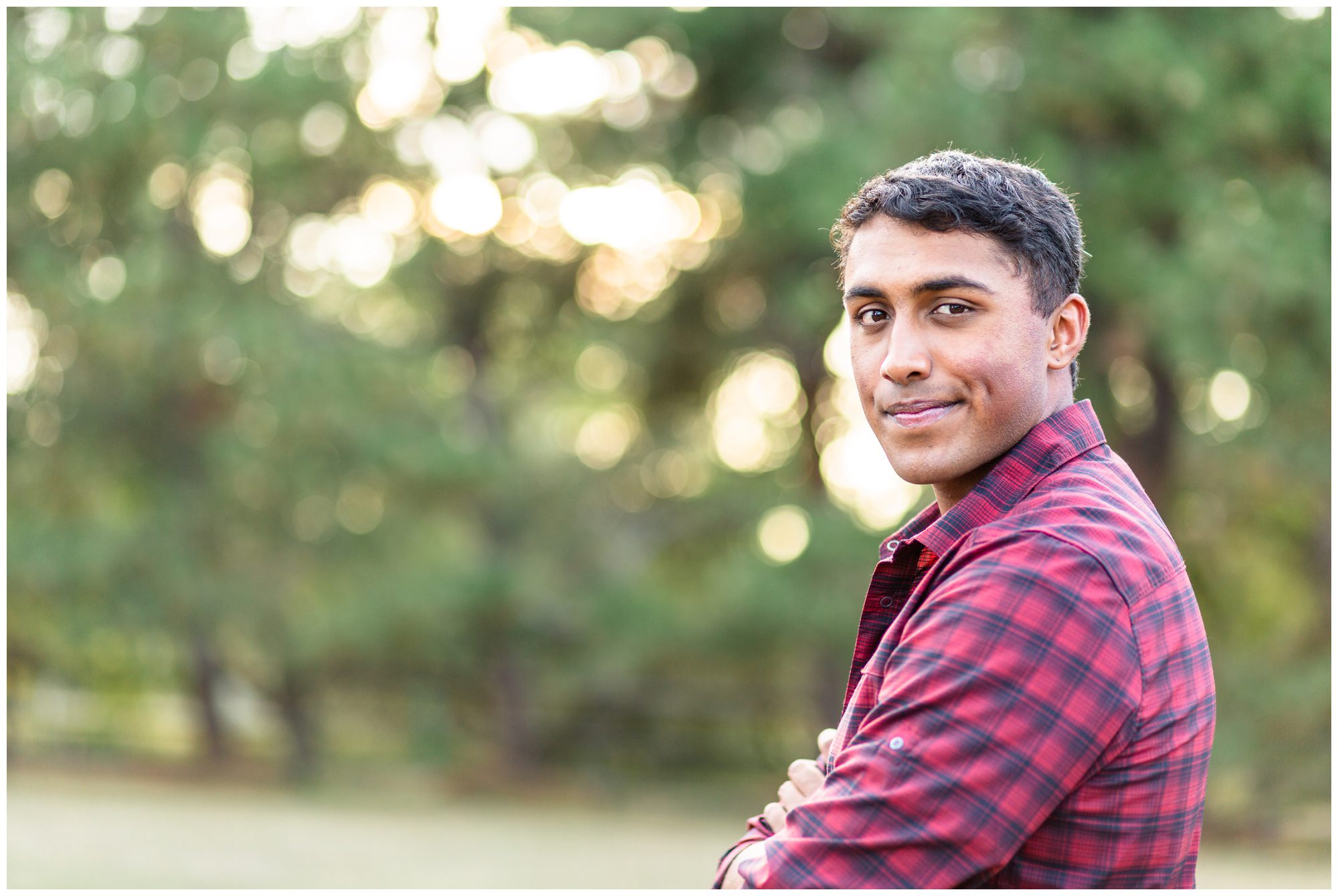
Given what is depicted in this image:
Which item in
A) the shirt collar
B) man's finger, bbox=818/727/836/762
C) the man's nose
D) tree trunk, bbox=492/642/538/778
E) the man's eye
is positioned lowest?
man's finger, bbox=818/727/836/762

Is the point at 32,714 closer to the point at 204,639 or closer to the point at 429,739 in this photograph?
the point at 204,639

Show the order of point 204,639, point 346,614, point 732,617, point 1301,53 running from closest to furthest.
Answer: point 1301,53, point 732,617, point 346,614, point 204,639

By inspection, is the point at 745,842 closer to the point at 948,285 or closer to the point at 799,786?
the point at 799,786

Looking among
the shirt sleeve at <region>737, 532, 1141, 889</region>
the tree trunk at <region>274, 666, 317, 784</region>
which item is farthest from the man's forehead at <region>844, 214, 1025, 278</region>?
the tree trunk at <region>274, 666, 317, 784</region>

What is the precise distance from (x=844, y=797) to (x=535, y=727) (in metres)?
14.7

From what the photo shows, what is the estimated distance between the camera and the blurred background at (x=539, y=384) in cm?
952

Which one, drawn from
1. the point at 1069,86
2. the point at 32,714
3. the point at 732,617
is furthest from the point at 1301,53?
the point at 32,714

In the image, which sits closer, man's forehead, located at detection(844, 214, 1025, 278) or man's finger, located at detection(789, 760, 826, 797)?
man's forehead, located at detection(844, 214, 1025, 278)

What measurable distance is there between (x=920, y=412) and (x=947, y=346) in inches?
3.4

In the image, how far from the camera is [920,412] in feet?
5.10

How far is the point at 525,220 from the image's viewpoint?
570 inches

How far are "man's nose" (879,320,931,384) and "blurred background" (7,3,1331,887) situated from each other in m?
7.40

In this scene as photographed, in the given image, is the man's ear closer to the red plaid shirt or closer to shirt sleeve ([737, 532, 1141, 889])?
the red plaid shirt

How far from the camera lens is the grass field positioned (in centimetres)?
930
